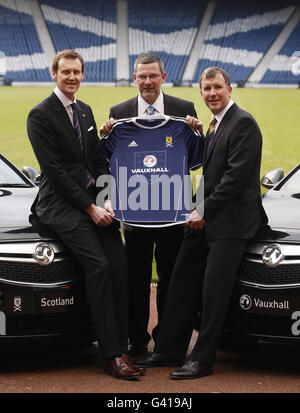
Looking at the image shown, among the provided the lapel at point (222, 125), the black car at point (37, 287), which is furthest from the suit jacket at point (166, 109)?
the black car at point (37, 287)

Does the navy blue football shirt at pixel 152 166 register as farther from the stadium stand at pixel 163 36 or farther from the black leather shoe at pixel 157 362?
the stadium stand at pixel 163 36

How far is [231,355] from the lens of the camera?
470cm

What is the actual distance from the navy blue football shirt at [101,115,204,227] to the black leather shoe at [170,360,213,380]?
3.12ft

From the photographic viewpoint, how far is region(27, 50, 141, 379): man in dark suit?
3.99m

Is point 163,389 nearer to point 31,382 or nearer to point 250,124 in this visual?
point 31,382

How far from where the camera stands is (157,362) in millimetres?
4293

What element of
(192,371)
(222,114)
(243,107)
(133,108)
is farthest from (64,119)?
(243,107)

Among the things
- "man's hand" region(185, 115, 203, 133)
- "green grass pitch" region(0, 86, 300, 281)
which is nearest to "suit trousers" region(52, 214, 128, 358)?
"man's hand" region(185, 115, 203, 133)

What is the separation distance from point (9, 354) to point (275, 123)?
23.1 meters

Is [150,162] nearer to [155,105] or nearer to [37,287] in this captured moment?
[155,105]

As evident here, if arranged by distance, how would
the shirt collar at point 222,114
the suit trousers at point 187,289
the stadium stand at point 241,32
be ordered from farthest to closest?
the stadium stand at point 241,32 → the shirt collar at point 222,114 → the suit trousers at point 187,289

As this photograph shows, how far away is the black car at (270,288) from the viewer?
12.6 ft

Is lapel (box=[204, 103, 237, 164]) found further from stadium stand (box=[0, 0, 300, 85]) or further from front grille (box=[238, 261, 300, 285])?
stadium stand (box=[0, 0, 300, 85])

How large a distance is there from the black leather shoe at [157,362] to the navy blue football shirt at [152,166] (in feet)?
2.73
